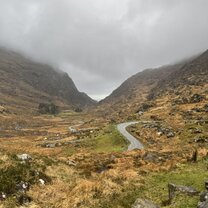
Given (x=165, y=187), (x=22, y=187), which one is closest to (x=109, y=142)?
(x=165, y=187)

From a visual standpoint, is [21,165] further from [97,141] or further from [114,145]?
[97,141]

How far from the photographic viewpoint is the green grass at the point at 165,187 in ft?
62.6

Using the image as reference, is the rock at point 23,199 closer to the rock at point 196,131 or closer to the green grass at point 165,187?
the green grass at point 165,187

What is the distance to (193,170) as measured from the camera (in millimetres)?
27906

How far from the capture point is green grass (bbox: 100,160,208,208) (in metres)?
19.1

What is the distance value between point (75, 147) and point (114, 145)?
8.90m

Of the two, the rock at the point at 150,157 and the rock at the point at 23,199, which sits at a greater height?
the rock at the point at 150,157

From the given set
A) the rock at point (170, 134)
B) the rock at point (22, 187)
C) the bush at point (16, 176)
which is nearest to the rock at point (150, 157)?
the bush at point (16, 176)

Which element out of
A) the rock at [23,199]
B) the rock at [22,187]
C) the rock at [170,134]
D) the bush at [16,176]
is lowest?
the rock at [23,199]

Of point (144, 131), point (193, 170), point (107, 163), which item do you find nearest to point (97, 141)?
point (144, 131)

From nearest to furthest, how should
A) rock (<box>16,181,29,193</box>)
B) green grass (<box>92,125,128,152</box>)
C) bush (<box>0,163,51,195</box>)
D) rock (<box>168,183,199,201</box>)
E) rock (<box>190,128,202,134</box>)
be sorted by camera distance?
1. rock (<box>168,183,199,201</box>)
2. bush (<box>0,163,51,195</box>)
3. rock (<box>16,181,29,193</box>)
4. green grass (<box>92,125,128,152</box>)
5. rock (<box>190,128,202,134</box>)

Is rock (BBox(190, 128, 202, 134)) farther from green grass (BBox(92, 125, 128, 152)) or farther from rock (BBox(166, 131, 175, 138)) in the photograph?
green grass (BBox(92, 125, 128, 152))

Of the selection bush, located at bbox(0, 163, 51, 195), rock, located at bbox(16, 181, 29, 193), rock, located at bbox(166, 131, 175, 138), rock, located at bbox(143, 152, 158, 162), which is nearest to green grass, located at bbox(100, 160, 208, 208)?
rock, located at bbox(16, 181, 29, 193)

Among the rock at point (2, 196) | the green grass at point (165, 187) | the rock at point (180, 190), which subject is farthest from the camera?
the rock at point (180, 190)
